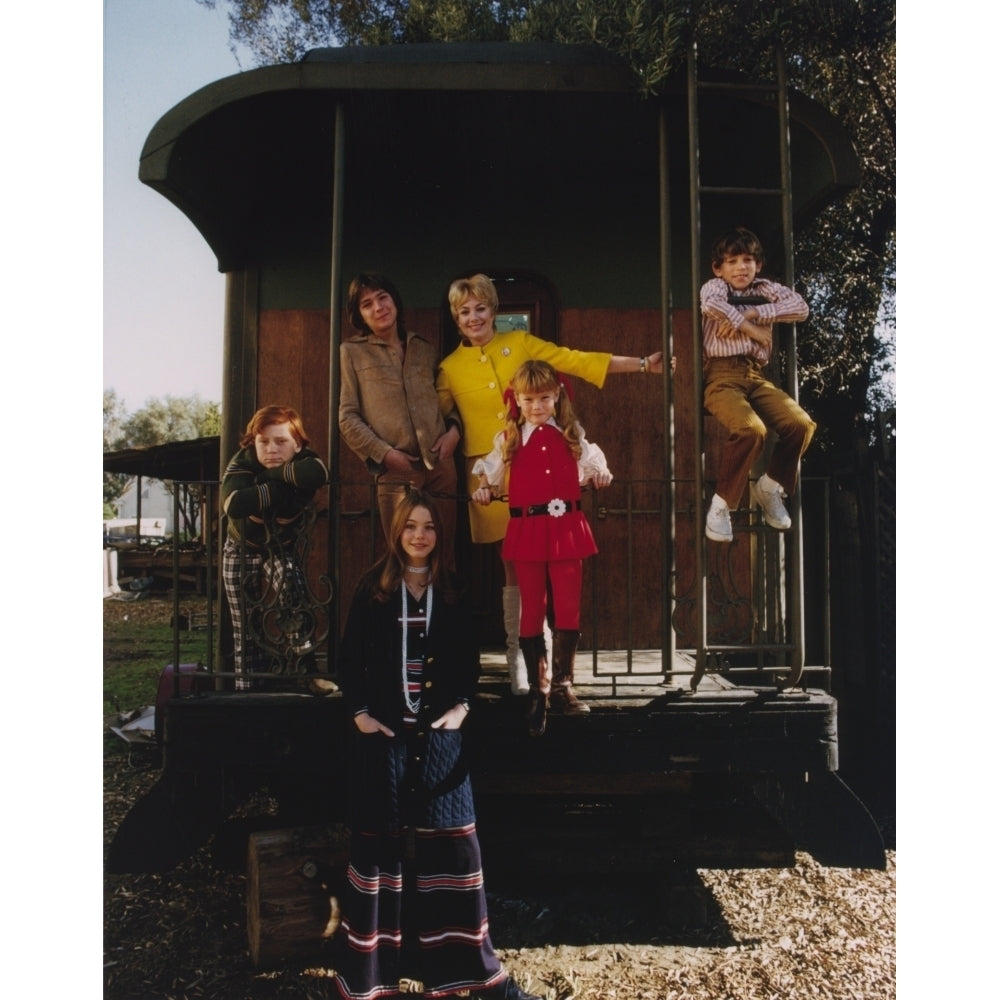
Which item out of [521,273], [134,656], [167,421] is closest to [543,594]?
[134,656]

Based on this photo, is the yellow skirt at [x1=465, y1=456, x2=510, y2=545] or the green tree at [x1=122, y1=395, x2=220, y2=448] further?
the green tree at [x1=122, y1=395, x2=220, y2=448]

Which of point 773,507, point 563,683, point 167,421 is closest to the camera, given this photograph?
point 563,683

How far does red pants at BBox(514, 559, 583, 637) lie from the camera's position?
3504 mm

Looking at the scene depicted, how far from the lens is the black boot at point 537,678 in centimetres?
350

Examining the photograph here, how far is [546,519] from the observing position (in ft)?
11.6

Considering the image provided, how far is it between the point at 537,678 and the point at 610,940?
4.99 feet

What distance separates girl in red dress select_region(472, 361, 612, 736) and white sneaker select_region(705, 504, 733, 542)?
1.93 ft

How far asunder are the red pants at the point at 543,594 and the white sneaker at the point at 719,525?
0.70 metres

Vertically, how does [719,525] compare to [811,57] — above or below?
below

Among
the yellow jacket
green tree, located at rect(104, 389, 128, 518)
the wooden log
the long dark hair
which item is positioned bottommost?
the wooden log

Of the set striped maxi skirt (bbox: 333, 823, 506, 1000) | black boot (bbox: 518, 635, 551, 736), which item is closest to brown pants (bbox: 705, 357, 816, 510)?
black boot (bbox: 518, 635, 551, 736)

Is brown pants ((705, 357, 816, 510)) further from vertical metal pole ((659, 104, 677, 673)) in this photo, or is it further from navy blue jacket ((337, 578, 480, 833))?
navy blue jacket ((337, 578, 480, 833))

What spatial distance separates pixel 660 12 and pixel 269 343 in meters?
2.86

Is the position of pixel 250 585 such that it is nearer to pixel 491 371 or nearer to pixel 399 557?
pixel 399 557
